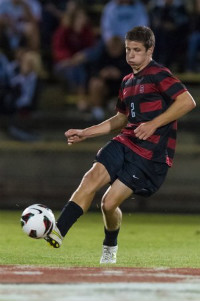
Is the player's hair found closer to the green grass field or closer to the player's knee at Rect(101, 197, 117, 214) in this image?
the player's knee at Rect(101, 197, 117, 214)

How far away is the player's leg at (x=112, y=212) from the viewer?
794cm

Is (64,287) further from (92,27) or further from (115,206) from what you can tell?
(92,27)

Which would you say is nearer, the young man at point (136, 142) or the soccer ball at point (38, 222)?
the soccer ball at point (38, 222)

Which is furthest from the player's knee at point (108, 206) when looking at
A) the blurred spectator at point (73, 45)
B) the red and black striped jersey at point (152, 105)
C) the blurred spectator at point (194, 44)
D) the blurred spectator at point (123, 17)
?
the blurred spectator at point (194, 44)

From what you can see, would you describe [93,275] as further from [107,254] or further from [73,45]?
[73,45]

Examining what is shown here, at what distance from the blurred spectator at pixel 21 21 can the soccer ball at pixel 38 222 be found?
32.4 feet

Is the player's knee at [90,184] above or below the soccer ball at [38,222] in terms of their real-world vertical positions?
above

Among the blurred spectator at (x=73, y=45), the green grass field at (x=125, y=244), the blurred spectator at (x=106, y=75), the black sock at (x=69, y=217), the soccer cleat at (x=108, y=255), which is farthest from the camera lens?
the blurred spectator at (x=73, y=45)

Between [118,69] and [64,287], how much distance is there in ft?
35.5

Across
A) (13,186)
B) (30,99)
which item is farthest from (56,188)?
(30,99)

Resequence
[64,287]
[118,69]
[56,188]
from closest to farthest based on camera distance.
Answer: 1. [64,287]
2. [56,188]
3. [118,69]

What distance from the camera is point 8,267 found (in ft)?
24.7

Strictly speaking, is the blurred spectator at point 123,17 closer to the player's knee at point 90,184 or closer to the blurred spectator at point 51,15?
the blurred spectator at point 51,15

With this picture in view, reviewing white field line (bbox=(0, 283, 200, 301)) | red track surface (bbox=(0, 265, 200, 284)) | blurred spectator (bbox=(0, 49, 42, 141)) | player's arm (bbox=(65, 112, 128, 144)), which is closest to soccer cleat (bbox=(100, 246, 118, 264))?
red track surface (bbox=(0, 265, 200, 284))
